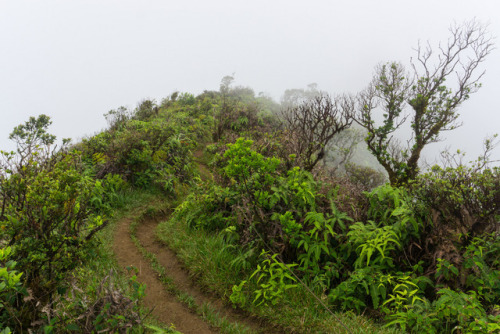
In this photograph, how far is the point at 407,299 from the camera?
4.13 m

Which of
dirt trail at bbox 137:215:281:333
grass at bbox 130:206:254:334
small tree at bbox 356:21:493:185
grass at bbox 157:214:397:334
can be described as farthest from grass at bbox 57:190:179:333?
small tree at bbox 356:21:493:185

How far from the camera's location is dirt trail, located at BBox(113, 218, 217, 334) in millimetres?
4367

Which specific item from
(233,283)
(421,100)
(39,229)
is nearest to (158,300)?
(233,283)

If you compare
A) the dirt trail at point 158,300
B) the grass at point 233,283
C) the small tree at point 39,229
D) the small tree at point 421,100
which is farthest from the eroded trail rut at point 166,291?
the small tree at point 421,100

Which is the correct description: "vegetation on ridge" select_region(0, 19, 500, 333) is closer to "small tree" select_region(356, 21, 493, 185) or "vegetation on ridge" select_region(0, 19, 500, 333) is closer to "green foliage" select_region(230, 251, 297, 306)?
"green foliage" select_region(230, 251, 297, 306)

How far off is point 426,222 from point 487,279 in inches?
45.1

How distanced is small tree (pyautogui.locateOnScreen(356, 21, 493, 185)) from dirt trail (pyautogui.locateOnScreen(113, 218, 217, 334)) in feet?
31.9

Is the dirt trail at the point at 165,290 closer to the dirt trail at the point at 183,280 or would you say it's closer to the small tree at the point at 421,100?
the dirt trail at the point at 183,280

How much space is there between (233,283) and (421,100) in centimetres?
1163

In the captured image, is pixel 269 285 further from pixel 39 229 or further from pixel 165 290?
pixel 39 229

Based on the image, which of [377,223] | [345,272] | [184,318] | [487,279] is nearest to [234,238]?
[184,318]

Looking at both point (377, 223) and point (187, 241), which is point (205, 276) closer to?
point (187, 241)

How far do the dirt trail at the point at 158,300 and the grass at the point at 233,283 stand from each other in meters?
0.58

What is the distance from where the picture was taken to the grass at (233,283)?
400cm
